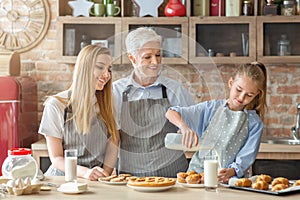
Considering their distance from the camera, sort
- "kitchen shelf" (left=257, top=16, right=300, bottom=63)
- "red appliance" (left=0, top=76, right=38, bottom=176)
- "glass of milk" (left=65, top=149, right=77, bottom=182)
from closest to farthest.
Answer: "glass of milk" (left=65, top=149, right=77, bottom=182), "red appliance" (left=0, top=76, right=38, bottom=176), "kitchen shelf" (left=257, top=16, right=300, bottom=63)

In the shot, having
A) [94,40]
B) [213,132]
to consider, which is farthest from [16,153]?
[94,40]

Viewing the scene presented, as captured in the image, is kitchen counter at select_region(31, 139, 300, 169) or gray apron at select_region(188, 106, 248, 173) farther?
kitchen counter at select_region(31, 139, 300, 169)

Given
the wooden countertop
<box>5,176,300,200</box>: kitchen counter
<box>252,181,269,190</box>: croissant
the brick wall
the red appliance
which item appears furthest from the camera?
the brick wall

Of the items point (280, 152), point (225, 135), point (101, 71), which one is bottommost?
point (280, 152)

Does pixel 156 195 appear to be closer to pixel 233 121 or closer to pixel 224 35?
pixel 233 121

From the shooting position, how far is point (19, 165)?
8.31ft

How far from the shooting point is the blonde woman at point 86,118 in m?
2.96

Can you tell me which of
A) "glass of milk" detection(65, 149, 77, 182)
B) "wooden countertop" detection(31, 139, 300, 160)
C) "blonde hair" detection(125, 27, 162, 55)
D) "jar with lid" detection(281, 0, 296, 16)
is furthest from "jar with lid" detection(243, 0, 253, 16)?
"glass of milk" detection(65, 149, 77, 182)

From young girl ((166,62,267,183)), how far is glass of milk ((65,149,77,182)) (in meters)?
0.50

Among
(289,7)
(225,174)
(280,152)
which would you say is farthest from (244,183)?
(289,7)

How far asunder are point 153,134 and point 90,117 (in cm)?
34

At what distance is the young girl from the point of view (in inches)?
112

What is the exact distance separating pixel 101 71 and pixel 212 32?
5.74 feet

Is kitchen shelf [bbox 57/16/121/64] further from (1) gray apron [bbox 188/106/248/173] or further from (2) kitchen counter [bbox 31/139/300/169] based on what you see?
(1) gray apron [bbox 188/106/248/173]
